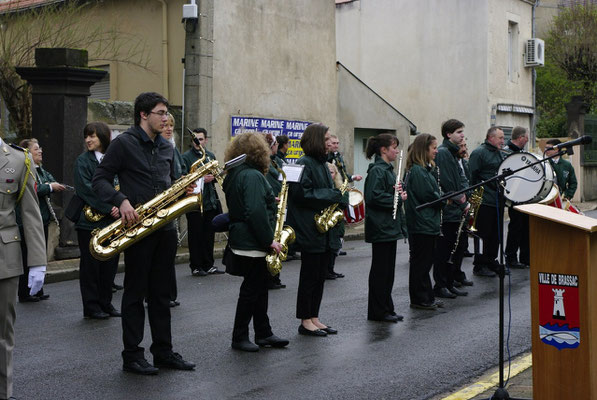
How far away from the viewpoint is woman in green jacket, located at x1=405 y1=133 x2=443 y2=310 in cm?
956

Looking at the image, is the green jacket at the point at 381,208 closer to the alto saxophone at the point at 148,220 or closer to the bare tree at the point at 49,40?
the alto saxophone at the point at 148,220

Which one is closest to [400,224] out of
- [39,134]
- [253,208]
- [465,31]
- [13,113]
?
[253,208]

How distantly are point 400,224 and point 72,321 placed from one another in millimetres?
3588

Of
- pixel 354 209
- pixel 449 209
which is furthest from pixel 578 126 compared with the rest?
pixel 449 209

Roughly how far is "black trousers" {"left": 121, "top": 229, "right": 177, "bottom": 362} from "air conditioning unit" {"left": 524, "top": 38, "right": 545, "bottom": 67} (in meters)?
24.8

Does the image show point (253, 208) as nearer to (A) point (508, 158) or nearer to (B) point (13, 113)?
(A) point (508, 158)

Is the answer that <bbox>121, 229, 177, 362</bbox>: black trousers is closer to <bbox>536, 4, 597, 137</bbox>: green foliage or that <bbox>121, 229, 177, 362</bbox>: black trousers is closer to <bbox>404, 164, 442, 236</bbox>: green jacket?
<bbox>404, 164, 442, 236</bbox>: green jacket

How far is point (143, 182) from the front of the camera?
6883mm

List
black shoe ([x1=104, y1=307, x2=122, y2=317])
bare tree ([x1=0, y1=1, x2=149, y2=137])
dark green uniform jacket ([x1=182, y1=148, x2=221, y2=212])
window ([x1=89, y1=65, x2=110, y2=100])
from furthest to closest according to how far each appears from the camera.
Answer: window ([x1=89, y1=65, x2=110, y2=100])
bare tree ([x1=0, y1=1, x2=149, y2=137])
dark green uniform jacket ([x1=182, y1=148, x2=221, y2=212])
black shoe ([x1=104, y1=307, x2=122, y2=317])

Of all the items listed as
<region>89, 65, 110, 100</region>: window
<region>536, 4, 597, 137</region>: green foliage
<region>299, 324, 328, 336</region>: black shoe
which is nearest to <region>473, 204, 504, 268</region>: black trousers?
<region>299, 324, 328, 336</region>: black shoe

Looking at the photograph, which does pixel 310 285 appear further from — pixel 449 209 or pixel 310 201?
pixel 449 209

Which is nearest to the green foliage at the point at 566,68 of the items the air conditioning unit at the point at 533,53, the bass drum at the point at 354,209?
the air conditioning unit at the point at 533,53

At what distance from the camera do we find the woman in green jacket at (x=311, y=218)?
27.3 ft

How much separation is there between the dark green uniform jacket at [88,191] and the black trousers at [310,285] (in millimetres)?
2240
